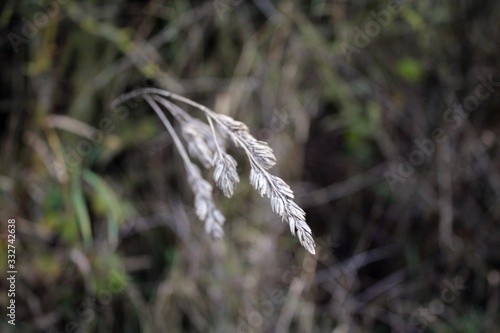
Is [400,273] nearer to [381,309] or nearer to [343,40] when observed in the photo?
[381,309]

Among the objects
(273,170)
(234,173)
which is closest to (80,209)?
(273,170)

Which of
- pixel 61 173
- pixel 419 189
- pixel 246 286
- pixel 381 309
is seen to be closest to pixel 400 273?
pixel 381 309

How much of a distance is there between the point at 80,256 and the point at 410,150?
1308 mm

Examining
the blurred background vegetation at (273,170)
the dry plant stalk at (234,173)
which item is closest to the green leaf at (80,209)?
the blurred background vegetation at (273,170)

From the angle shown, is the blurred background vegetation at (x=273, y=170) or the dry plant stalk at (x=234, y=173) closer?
the dry plant stalk at (x=234, y=173)

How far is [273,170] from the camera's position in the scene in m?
1.97

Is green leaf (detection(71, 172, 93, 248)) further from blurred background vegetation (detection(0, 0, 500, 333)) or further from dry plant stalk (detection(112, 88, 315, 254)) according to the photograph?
dry plant stalk (detection(112, 88, 315, 254))

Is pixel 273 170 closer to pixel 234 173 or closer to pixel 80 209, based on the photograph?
pixel 80 209

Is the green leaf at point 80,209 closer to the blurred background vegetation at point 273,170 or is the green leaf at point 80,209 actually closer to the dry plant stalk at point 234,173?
the blurred background vegetation at point 273,170

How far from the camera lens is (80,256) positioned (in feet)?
5.59

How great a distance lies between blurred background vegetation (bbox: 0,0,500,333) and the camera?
68.8 inches

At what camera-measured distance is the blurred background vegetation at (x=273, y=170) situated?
5.74 ft

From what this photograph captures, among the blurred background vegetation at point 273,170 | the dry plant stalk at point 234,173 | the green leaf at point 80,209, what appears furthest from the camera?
the blurred background vegetation at point 273,170

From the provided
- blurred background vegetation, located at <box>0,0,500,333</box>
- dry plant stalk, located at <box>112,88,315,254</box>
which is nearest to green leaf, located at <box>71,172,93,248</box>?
blurred background vegetation, located at <box>0,0,500,333</box>
